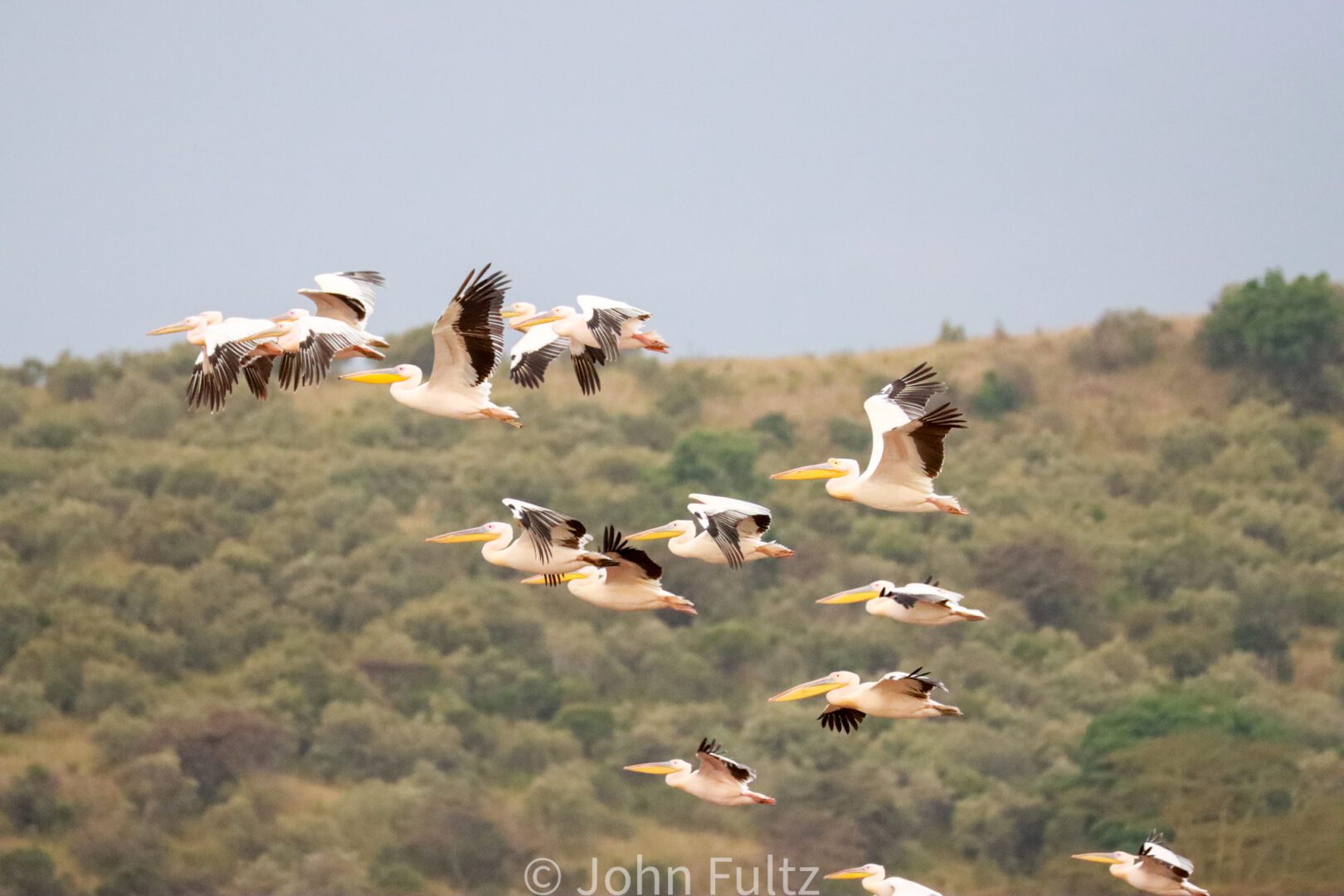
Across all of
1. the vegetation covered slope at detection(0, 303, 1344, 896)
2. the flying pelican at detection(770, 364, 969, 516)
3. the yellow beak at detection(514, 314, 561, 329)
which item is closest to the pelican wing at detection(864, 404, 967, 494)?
the flying pelican at detection(770, 364, 969, 516)

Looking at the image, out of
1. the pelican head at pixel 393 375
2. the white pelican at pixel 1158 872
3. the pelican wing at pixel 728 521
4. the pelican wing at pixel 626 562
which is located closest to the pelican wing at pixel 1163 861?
the white pelican at pixel 1158 872

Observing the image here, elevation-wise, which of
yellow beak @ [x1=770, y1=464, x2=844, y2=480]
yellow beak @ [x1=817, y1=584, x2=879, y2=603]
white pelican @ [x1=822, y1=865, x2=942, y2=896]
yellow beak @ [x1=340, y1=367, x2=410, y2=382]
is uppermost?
yellow beak @ [x1=340, y1=367, x2=410, y2=382]

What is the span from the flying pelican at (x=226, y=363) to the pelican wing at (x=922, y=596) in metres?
4.25

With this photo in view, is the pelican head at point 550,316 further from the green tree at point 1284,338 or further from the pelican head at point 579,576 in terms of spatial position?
the green tree at point 1284,338

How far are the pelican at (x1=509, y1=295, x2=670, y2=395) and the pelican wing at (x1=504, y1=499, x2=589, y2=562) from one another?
5.95 feet

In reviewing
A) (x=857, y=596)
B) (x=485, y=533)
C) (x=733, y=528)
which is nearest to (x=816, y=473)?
(x=857, y=596)

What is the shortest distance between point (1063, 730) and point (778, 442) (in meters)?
15.6

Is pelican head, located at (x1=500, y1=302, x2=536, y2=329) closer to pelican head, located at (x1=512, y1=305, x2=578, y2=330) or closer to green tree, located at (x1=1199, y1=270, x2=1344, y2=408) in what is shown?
pelican head, located at (x1=512, y1=305, x2=578, y2=330)

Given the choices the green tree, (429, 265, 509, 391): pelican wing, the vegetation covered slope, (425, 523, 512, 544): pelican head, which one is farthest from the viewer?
the green tree

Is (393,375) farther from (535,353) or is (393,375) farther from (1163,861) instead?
(1163,861)

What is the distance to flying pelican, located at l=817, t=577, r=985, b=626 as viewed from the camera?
13.1 meters

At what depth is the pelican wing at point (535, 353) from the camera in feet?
48.9

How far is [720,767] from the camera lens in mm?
14367

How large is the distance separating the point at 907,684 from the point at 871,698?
342 millimetres
